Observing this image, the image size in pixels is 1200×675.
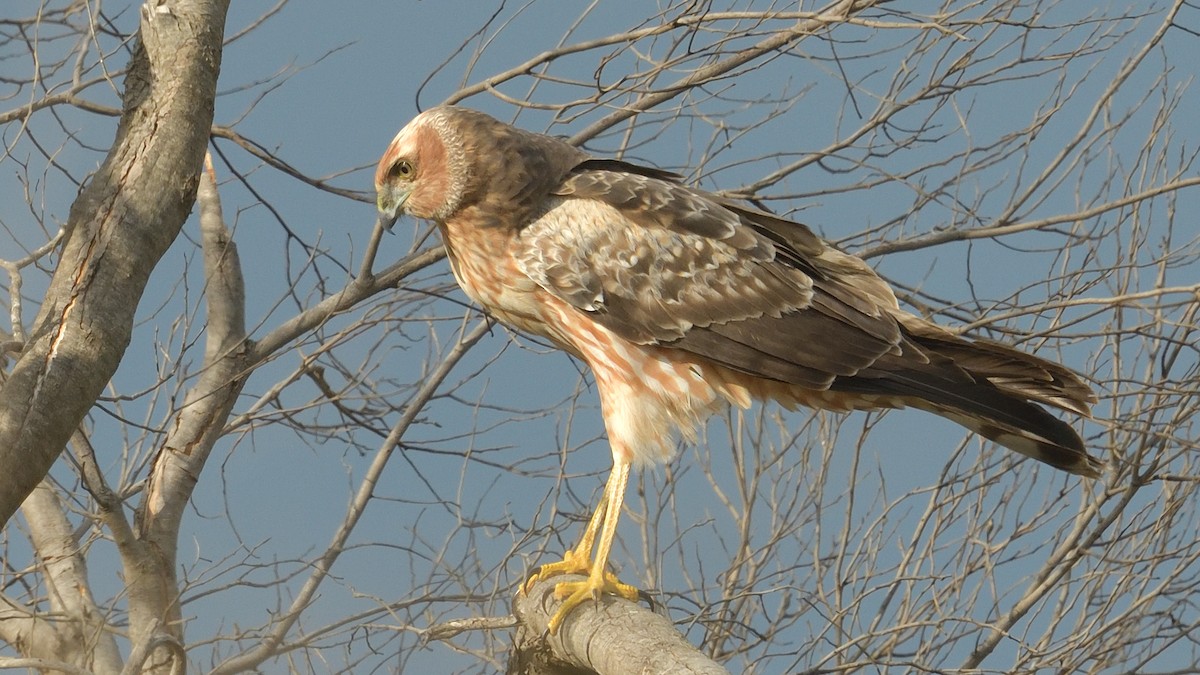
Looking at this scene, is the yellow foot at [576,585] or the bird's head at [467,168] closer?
the yellow foot at [576,585]

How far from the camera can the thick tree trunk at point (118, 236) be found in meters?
4.21

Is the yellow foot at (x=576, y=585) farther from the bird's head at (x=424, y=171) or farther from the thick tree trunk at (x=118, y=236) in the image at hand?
the thick tree trunk at (x=118, y=236)

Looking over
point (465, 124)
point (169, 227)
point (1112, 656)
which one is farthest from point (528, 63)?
point (1112, 656)

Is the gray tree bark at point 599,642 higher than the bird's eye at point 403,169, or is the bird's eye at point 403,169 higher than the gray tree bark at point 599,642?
the bird's eye at point 403,169

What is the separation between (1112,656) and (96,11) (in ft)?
16.5

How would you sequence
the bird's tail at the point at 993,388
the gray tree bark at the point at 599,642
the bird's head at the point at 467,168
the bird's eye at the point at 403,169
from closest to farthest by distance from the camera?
the gray tree bark at the point at 599,642 → the bird's tail at the point at 993,388 → the bird's head at the point at 467,168 → the bird's eye at the point at 403,169

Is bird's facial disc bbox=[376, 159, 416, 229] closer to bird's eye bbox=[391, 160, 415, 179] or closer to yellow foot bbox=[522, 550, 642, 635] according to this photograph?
bird's eye bbox=[391, 160, 415, 179]

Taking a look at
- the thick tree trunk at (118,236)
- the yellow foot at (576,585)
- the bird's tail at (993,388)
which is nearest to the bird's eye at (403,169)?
the thick tree trunk at (118,236)

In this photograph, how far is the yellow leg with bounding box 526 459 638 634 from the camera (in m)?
4.16

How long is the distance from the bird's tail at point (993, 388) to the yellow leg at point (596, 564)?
2.69 feet

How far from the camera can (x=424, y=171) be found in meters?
4.54

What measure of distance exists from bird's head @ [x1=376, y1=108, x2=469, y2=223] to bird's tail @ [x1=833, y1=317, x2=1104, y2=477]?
1.48 meters

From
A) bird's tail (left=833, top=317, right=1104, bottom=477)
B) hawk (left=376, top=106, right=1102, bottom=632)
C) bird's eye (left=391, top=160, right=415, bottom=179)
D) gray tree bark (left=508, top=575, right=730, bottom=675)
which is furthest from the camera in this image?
bird's eye (left=391, top=160, right=415, bottom=179)

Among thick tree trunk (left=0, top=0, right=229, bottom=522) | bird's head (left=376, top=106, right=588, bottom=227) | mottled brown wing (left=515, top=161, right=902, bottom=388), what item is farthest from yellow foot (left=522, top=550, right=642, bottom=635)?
thick tree trunk (left=0, top=0, right=229, bottom=522)
